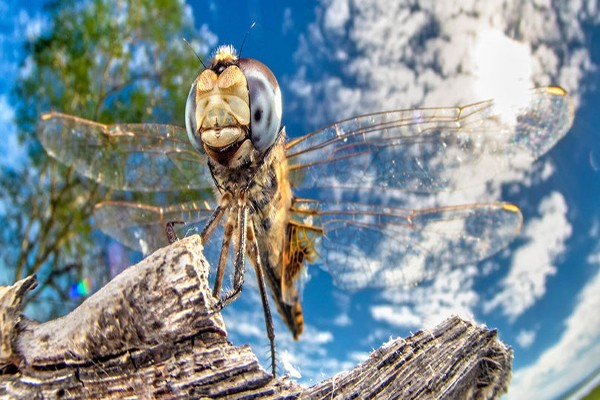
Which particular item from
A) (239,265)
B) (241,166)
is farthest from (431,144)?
(239,265)

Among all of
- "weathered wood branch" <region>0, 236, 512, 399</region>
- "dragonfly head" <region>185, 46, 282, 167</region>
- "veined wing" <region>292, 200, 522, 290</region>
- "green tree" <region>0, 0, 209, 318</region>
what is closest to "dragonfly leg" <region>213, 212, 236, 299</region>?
"dragonfly head" <region>185, 46, 282, 167</region>

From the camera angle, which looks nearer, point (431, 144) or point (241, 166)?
point (241, 166)

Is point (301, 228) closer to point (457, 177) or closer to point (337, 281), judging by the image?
point (337, 281)

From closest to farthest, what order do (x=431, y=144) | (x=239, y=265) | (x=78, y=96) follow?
(x=239, y=265) → (x=431, y=144) → (x=78, y=96)

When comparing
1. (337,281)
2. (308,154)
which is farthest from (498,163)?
(337,281)

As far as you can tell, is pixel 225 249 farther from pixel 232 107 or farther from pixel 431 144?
pixel 431 144

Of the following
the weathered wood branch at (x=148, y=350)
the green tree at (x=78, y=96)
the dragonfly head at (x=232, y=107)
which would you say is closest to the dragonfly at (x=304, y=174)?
the dragonfly head at (x=232, y=107)

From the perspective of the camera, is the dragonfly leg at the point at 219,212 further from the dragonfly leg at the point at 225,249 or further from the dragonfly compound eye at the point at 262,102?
the dragonfly compound eye at the point at 262,102
